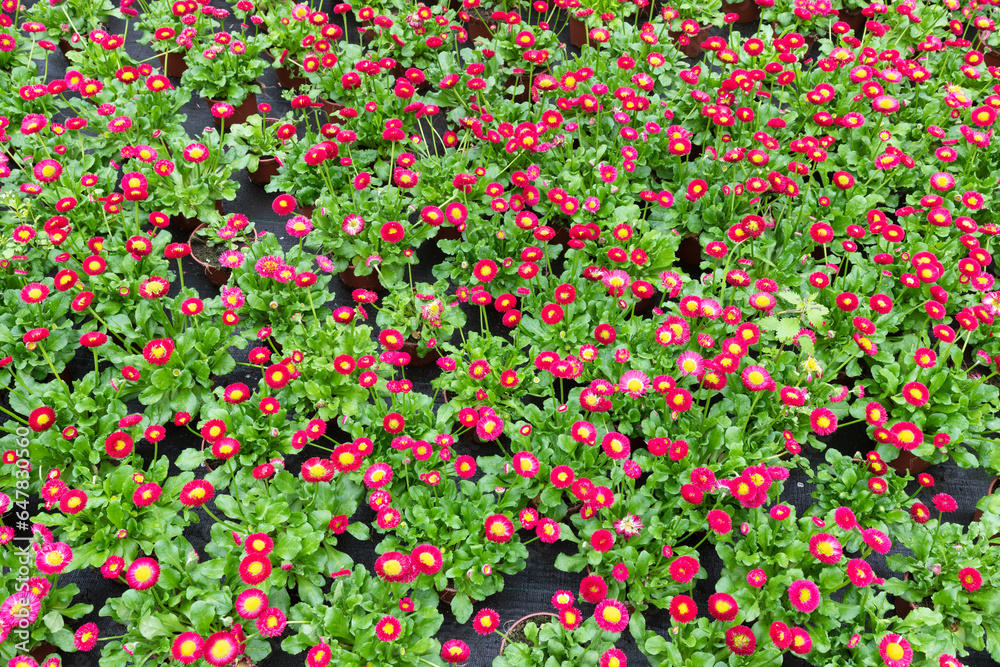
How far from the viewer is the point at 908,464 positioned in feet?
12.7

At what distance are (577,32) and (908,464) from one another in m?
4.72

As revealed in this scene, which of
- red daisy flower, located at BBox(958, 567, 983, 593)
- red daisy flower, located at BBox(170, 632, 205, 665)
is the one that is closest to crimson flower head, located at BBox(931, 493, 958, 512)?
red daisy flower, located at BBox(958, 567, 983, 593)

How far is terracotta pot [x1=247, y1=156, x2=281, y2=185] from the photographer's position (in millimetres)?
5340

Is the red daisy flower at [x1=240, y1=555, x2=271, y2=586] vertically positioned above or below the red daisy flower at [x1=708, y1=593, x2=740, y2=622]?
below

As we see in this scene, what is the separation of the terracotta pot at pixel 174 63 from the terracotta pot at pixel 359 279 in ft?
10.0

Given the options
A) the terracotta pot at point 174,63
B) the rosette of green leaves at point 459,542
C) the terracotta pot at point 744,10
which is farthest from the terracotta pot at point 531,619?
the terracotta pot at point 744,10

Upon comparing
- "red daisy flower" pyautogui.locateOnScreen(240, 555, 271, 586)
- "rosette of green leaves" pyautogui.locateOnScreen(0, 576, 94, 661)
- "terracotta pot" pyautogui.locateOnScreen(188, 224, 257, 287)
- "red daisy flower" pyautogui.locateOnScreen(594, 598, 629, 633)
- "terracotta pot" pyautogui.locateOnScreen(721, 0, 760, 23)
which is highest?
"terracotta pot" pyautogui.locateOnScreen(721, 0, 760, 23)

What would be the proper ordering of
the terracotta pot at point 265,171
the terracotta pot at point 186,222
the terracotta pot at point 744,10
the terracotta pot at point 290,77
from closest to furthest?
the terracotta pot at point 186,222
the terracotta pot at point 265,171
the terracotta pot at point 290,77
the terracotta pot at point 744,10

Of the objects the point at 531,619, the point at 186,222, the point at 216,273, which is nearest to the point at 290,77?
the point at 186,222

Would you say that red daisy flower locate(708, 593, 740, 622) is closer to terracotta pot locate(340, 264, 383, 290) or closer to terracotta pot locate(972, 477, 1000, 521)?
terracotta pot locate(972, 477, 1000, 521)

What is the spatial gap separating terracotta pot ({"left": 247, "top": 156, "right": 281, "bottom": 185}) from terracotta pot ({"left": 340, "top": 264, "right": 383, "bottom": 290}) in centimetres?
113

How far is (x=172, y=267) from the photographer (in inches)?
197

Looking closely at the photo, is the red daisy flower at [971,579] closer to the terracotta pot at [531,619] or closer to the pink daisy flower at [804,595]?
the pink daisy flower at [804,595]

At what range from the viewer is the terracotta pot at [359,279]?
475 centimetres
